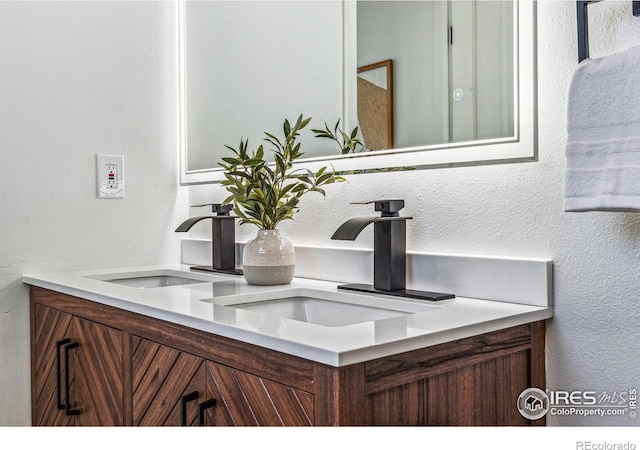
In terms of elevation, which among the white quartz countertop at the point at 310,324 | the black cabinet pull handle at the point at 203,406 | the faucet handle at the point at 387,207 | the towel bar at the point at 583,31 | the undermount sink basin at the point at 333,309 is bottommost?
the black cabinet pull handle at the point at 203,406

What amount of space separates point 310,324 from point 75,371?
0.82 m

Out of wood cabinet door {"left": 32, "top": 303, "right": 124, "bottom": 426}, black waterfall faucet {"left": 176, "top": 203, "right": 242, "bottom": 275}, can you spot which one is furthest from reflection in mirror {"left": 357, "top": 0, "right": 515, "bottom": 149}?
wood cabinet door {"left": 32, "top": 303, "right": 124, "bottom": 426}

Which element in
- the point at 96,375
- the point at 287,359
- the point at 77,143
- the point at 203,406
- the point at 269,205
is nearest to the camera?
the point at 287,359

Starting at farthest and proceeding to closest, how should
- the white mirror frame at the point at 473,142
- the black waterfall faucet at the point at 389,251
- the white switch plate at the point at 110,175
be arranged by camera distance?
the white switch plate at the point at 110,175
the black waterfall faucet at the point at 389,251
the white mirror frame at the point at 473,142

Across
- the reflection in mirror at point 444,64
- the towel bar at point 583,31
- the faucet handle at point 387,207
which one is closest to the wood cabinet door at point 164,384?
the faucet handle at point 387,207

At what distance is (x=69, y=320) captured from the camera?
58.7 inches

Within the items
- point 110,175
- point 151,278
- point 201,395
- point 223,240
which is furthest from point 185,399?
point 110,175

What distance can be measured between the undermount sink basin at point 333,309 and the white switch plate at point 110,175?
2.58ft

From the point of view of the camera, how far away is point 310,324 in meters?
0.93

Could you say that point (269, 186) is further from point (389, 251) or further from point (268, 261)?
point (389, 251)

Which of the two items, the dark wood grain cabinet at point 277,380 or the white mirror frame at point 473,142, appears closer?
the dark wood grain cabinet at point 277,380

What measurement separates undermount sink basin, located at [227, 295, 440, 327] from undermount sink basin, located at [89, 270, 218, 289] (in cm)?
42

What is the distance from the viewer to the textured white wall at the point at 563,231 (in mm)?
1021

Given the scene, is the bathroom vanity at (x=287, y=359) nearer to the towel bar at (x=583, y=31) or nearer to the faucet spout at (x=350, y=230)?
the faucet spout at (x=350, y=230)
